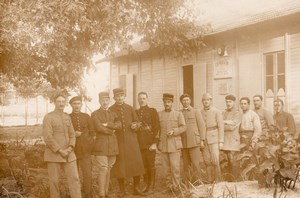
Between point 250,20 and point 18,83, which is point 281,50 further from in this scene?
point 18,83

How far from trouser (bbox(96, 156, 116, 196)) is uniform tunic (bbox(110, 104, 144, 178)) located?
289 millimetres

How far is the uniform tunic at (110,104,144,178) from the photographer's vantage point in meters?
Result: 7.57

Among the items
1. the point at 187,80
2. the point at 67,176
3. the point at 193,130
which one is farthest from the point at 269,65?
the point at 67,176

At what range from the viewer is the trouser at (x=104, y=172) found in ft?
23.1

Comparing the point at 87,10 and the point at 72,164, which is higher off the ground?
the point at 87,10

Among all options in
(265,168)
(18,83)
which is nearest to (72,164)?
(265,168)

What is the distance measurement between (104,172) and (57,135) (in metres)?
1.14

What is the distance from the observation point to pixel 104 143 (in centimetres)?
716

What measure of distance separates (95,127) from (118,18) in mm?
2575

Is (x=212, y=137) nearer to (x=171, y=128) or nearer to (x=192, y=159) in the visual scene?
(x=192, y=159)

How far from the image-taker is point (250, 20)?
11320 mm

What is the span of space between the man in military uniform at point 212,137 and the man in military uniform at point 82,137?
223cm

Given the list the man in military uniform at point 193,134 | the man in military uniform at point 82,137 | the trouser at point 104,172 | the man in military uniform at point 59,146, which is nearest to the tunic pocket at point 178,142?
the man in military uniform at point 193,134

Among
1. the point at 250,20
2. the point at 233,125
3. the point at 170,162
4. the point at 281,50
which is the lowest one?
the point at 170,162
